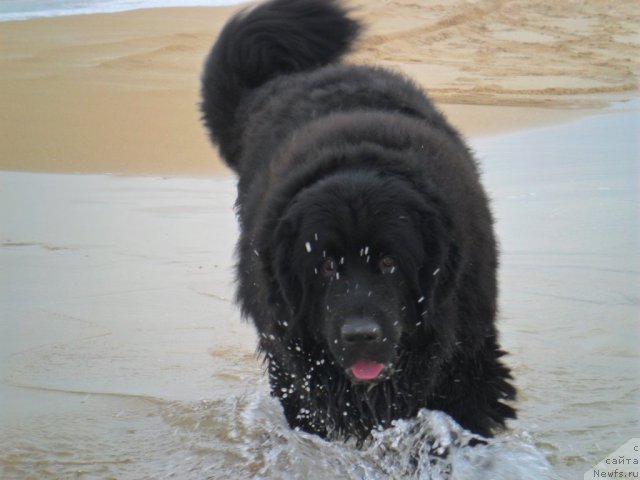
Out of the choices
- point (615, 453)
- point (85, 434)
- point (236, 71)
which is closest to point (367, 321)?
point (615, 453)

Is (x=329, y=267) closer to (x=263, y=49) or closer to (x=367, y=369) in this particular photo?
(x=367, y=369)

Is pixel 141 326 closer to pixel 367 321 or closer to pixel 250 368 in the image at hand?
pixel 250 368

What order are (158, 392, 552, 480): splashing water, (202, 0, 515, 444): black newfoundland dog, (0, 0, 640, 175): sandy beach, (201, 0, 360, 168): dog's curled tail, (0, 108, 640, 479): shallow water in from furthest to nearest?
(0, 0, 640, 175): sandy beach → (201, 0, 360, 168): dog's curled tail → (0, 108, 640, 479): shallow water → (158, 392, 552, 480): splashing water → (202, 0, 515, 444): black newfoundland dog

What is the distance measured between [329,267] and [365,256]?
0.41ft

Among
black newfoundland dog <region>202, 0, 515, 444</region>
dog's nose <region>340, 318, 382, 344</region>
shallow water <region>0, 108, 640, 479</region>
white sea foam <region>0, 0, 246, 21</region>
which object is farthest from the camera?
white sea foam <region>0, 0, 246, 21</region>

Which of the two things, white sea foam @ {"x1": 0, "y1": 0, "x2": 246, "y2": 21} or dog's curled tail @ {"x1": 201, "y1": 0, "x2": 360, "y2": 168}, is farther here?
white sea foam @ {"x1": 0, "y1": 0, "x2": 246, "y2": 21}

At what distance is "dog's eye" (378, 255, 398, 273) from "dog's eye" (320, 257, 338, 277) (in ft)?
0.46

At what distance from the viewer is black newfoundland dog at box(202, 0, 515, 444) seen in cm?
302

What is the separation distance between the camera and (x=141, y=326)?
4781 mm

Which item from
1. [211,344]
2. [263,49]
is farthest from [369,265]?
[263,49]

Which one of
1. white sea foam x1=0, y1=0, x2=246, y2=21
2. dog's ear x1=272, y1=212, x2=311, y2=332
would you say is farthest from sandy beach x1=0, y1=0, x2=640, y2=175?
dog's ear x1=272, y1=212, x2=311, y2=332

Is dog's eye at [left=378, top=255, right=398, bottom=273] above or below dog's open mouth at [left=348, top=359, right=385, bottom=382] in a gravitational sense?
above

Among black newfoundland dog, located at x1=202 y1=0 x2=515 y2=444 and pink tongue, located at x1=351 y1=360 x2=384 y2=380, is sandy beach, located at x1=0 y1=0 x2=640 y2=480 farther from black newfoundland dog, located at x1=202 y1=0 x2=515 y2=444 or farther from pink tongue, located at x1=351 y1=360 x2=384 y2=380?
pink tongue, located at x1=351 y1=360 x2=384 y2=380

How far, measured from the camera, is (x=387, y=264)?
3.04 meters
